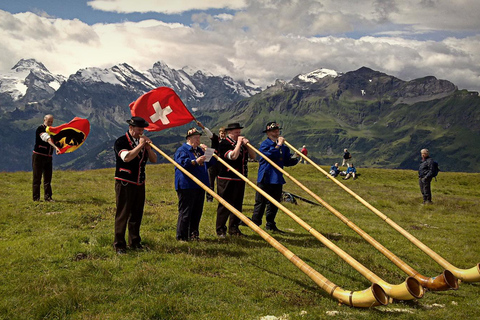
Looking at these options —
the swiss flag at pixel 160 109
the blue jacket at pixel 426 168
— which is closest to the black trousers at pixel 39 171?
the swiss flag at pixel 160 109

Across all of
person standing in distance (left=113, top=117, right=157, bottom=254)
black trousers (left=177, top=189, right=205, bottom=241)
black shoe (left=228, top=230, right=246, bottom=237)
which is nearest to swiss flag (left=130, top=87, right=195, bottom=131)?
person standing in distance (left=113, top=117, right=157, bottom=254)

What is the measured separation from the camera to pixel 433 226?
20594 mm

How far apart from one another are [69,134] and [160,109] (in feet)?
24.5

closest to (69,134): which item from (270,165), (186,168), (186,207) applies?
(186,168)

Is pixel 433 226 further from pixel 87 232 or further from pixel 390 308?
pixel 87 232

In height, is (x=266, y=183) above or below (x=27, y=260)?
above

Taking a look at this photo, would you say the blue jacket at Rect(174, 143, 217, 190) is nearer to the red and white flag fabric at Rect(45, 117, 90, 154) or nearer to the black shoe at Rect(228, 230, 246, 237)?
the black shoe at Rect(228, 230, 246, 237)

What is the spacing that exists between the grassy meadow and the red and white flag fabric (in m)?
2.77

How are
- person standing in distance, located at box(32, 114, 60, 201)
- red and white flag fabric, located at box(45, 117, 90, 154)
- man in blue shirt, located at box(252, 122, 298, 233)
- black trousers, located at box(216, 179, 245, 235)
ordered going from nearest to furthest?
1. black trousers, located at box(216, 179, 245, 235)
2. man in blue shirt, located at box(252, 122, 298, 233)
3. person standing in distance, located at box(32, 114, 60, 201)
4. red and white flag fabric, located at box(45, 117, 90, 154)

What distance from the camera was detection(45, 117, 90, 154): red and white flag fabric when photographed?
17.7 metres

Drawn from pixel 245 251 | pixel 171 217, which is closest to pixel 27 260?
pixel 245 251

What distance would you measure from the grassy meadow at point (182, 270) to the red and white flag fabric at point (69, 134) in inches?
109

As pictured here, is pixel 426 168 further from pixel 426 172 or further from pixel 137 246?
pixel 137 246

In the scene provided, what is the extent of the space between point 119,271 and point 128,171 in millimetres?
2730
